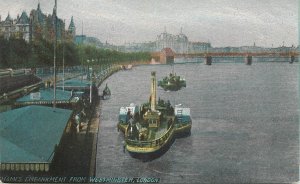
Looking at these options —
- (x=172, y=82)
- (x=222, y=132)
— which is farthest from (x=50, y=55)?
(x=222, y=132)

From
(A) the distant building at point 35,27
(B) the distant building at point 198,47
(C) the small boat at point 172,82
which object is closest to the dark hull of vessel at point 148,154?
(C) the small boat at point 172,82

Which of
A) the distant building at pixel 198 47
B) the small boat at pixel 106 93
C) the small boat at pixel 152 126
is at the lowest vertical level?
the small boat at pixel 152 126

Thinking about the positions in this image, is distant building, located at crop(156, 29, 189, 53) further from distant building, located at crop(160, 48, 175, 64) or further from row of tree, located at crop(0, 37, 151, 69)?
row of tree, located at crop(0, 37, 151, 69)

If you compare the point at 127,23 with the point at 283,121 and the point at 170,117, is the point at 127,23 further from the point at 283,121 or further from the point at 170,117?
the point at 283,121

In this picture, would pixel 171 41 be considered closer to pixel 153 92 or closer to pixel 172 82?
pixel 153 92

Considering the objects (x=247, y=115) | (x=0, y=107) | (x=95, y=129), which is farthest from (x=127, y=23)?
(x=247, y=115)

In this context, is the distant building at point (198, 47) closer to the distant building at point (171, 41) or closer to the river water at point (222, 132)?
the distant building at point (171, 41)
